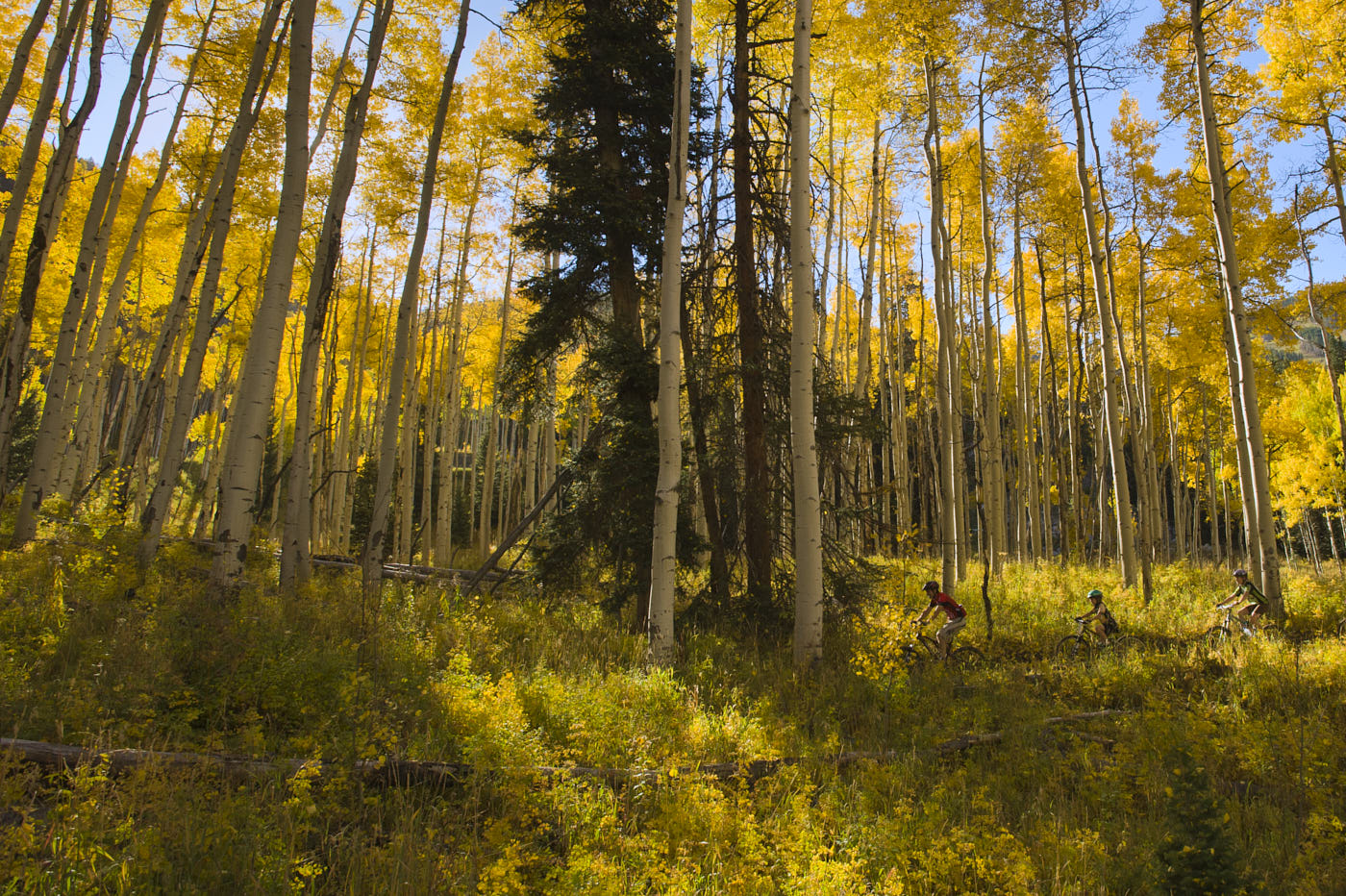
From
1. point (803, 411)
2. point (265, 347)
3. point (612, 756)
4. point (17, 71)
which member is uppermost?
point (17, 71)

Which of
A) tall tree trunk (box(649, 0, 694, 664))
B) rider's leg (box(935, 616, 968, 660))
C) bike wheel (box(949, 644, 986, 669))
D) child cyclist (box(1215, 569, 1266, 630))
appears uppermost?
tall tree trunk (box(649, 0, 694, 664))

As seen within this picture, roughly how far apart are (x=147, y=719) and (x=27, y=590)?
267cm

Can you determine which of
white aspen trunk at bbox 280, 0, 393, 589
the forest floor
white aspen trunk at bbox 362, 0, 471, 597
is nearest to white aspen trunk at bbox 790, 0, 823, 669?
the forest floor

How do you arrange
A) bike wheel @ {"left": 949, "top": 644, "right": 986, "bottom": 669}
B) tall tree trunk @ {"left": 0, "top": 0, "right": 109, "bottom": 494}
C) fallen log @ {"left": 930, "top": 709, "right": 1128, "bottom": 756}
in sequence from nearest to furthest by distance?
fallen log @ {"left": 930, "top": 709, "right": 1128, "bottom": 756} → tall tree trunk @ {"left": 0, "top": 0, "right": 109, "bottom": 494} → bike wheel @ {"left": 949, "top": 644, "right": 986, "bottom": 669}

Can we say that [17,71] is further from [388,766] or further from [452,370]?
[388,766]

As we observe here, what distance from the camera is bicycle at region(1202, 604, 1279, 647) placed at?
7.38 m

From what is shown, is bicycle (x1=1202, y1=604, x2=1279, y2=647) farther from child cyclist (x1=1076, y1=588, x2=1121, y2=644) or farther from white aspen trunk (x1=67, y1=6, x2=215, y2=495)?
white aspen trunk (x1=67, y1=6, x2=215, y2=495)

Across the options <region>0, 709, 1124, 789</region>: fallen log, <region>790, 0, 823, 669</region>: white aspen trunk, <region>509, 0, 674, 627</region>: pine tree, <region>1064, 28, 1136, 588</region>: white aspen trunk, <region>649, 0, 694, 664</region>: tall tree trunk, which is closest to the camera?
<region>0, 709, 1124, 789</region>: fallen log

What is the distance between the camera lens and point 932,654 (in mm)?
7113

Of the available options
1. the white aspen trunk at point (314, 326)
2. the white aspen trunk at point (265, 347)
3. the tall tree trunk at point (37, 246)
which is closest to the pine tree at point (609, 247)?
the white aspen trunk at point (314, 326)

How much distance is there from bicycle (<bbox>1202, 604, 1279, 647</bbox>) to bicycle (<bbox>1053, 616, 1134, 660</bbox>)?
33.2 inches

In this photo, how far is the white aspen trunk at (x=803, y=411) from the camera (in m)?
6.07

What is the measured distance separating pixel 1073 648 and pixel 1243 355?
13.8ft

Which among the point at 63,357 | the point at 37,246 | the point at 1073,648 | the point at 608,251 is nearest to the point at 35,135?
the point at 37,246
